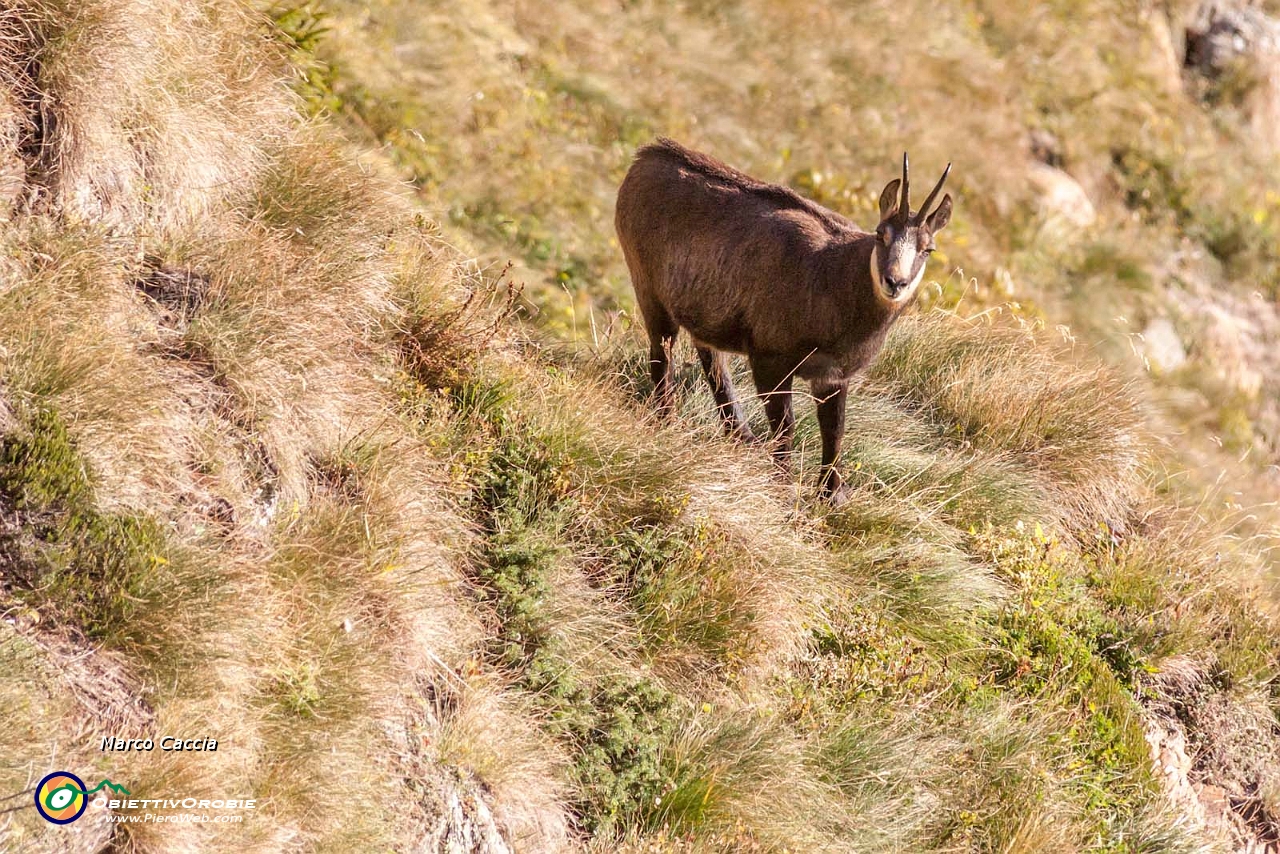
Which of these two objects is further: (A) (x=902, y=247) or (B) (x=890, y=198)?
(B) (x=890, y=198)

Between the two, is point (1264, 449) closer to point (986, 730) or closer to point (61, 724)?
point (986, 730)

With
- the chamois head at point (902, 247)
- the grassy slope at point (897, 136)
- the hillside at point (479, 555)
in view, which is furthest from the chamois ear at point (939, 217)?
the grassy slope at point (897, 136)

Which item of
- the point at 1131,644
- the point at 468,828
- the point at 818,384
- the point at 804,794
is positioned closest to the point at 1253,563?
the point at 1131,644

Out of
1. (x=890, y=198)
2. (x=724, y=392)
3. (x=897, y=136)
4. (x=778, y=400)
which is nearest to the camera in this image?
(x=890, y=198)

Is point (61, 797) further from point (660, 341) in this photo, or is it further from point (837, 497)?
point (660, 341)

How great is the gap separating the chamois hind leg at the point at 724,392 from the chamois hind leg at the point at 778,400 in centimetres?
24

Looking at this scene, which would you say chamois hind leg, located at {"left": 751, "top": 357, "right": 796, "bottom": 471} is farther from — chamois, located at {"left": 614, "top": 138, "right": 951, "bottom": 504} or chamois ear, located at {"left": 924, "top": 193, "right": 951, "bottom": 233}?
chamois ear, located at {"left": 924, "top": 193, "right": 951, "bottom": 233}

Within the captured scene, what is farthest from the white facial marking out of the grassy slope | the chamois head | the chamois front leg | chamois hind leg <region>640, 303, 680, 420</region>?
the grassy slope

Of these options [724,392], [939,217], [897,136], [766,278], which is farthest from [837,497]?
Answer: [897,136]

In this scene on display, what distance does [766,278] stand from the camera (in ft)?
25.0

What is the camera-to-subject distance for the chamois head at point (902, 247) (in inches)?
267

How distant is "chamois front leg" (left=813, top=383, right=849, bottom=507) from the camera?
Result: 7.58 m

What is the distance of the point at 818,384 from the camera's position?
24.7ft

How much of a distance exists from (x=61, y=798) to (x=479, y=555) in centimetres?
237
